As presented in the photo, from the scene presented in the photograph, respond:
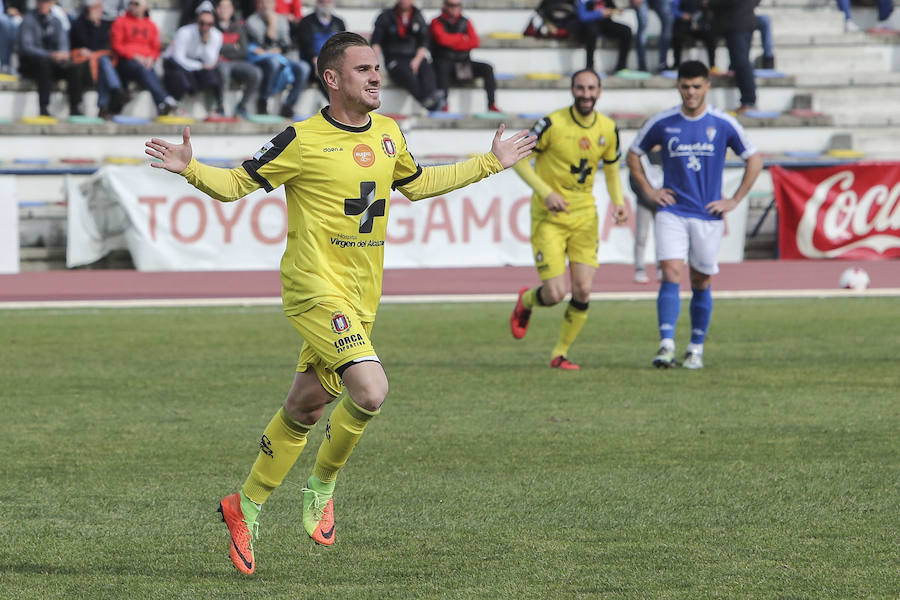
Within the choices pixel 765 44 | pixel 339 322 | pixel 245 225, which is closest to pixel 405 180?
pixel 339 322

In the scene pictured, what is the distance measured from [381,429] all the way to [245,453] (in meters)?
1.04

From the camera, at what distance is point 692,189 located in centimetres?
1092

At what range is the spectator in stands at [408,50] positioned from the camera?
74.8 feet

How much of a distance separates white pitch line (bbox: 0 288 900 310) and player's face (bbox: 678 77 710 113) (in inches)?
227

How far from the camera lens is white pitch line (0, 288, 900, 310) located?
52.2 ft

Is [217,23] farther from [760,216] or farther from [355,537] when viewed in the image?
[355,537]

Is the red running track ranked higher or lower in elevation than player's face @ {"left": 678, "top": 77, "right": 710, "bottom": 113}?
lower

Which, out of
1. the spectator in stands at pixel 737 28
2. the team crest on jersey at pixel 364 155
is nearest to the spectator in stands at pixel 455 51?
the spectator in stands at pixel 737 28

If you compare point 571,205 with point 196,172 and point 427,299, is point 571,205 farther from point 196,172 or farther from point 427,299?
point 196,172

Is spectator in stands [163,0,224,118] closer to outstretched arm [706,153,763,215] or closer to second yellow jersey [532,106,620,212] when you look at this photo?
second yellow jersey [532,106,620,212]

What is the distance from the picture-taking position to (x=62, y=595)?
15.7 feet

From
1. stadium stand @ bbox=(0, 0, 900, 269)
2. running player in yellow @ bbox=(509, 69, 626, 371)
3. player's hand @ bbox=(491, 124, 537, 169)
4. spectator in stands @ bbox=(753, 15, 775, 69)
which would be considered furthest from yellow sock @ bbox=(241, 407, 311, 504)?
spectator in stands @ bbox=(753, 15, 775, 69)

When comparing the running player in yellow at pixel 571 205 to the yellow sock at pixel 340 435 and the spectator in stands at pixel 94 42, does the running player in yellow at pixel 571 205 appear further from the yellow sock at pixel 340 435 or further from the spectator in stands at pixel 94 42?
the spectator in stands at pixel 94 42

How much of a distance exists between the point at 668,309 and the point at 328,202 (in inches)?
237
